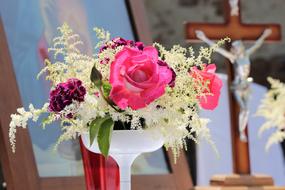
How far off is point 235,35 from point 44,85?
77 cm

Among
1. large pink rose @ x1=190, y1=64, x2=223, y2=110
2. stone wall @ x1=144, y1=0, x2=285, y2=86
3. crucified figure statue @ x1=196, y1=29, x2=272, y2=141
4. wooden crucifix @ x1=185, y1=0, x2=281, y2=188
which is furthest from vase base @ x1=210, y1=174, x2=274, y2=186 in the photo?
stone wall @ x1=144, y1=0, x2=285, y2=86

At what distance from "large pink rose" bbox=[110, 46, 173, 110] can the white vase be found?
7cm

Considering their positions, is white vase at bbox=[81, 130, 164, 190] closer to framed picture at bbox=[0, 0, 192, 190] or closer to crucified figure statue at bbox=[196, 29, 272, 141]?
framed picture at bbox=[0, 0, 192, 190]

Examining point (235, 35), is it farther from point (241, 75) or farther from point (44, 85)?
point (44, 85)

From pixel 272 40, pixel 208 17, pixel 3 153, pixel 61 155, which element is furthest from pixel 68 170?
pixel 208 17

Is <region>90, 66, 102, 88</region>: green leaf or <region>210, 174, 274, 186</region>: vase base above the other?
<region>90, 66, 102, 88</region>: green leaf

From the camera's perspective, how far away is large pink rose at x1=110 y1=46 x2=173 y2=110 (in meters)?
1.05

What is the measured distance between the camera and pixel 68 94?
1.09 meters

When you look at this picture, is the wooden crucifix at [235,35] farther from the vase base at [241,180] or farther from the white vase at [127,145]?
the white vase at [127,145]

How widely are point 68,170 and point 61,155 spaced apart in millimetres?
37

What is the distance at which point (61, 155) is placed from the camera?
144 centimetres

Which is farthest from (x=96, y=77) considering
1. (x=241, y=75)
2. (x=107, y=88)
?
(x=241, y=75)

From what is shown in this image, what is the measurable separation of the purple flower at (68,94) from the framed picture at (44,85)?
21 centimetres

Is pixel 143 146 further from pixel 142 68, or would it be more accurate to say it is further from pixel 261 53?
pixel 261 53
